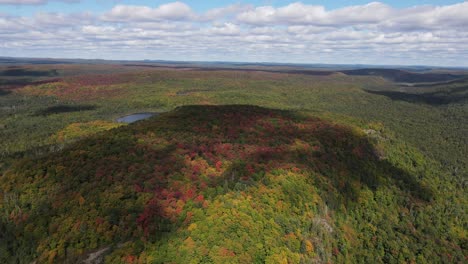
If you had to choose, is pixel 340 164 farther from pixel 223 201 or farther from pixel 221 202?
pixel 221 202

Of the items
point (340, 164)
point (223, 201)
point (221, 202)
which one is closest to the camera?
point (221, 202)

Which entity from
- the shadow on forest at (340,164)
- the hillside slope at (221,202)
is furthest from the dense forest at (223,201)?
the shadow on forest at (340,164)

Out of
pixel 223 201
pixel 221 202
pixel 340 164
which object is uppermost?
pixel 223 201

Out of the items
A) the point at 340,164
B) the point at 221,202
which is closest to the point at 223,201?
the point at 221,202

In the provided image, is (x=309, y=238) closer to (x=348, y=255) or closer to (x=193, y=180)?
(x=348, y=255)

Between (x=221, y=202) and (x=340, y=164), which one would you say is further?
(x=340, y=164)

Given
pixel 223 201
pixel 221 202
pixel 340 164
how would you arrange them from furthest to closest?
→ pixel 340 164
pixel 223 201
pixel 221 202

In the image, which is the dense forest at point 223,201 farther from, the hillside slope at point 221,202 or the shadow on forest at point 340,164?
the shadow on forest at point 340,164

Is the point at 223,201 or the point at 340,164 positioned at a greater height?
the point at 223,201

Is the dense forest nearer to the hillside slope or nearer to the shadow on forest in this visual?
the hillside slope

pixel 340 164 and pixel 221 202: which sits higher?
pixel 221 202
